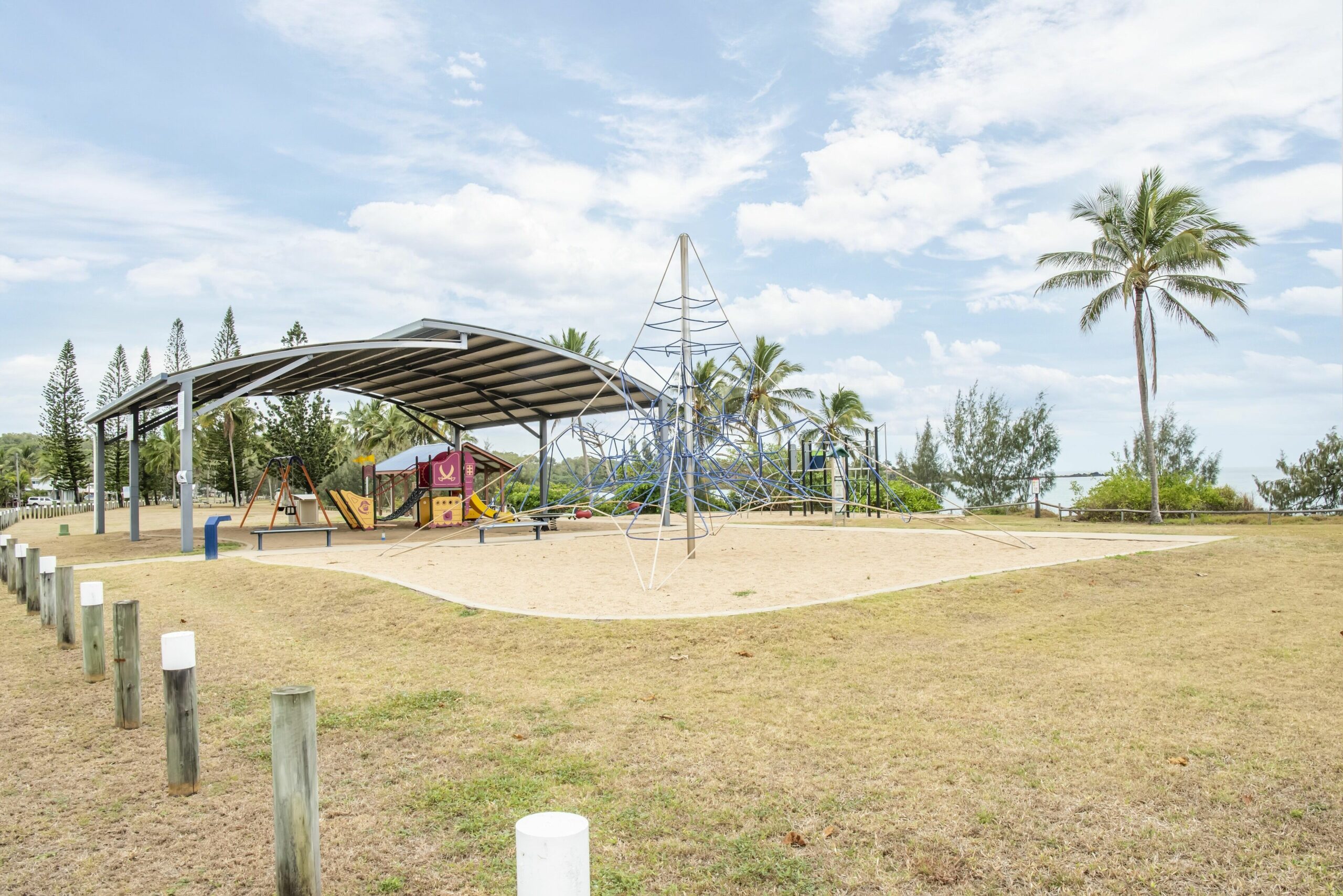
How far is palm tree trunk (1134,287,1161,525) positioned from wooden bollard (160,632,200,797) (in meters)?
22.4

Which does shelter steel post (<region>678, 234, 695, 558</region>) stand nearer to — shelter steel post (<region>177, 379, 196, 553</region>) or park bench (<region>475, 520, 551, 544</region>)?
park bench (<region>475, 520, 551, 544</region>)

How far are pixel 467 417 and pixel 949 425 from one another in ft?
71.8

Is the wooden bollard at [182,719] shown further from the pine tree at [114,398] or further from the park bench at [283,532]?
the pine tree at [114,398]

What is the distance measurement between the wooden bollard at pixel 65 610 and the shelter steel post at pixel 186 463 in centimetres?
865

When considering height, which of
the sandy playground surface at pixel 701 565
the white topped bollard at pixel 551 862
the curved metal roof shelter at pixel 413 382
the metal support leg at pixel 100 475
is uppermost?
the curved metal roof shelter at pixel 413 382

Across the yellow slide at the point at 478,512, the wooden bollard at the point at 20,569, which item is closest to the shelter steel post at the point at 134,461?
the yellow slide at the point at 478,512

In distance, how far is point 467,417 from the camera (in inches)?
1114

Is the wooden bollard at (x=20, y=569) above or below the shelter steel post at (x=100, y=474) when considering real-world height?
below

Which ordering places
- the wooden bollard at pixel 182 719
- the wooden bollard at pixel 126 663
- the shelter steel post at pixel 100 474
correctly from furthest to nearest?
the shelter steel post at pixel 100 474 → the wooden bollard at pixel 126 663 → the wooden bollard at pixel 182 719

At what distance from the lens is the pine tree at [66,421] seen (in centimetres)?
5103

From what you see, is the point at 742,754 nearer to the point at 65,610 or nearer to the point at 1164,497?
the point at 65,610

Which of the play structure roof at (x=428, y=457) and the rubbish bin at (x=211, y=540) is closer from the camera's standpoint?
the rubbish bin at (x=211, y=540)

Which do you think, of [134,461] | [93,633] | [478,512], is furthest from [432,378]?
[93,633]

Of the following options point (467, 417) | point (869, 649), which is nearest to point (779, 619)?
point (869, 649)
